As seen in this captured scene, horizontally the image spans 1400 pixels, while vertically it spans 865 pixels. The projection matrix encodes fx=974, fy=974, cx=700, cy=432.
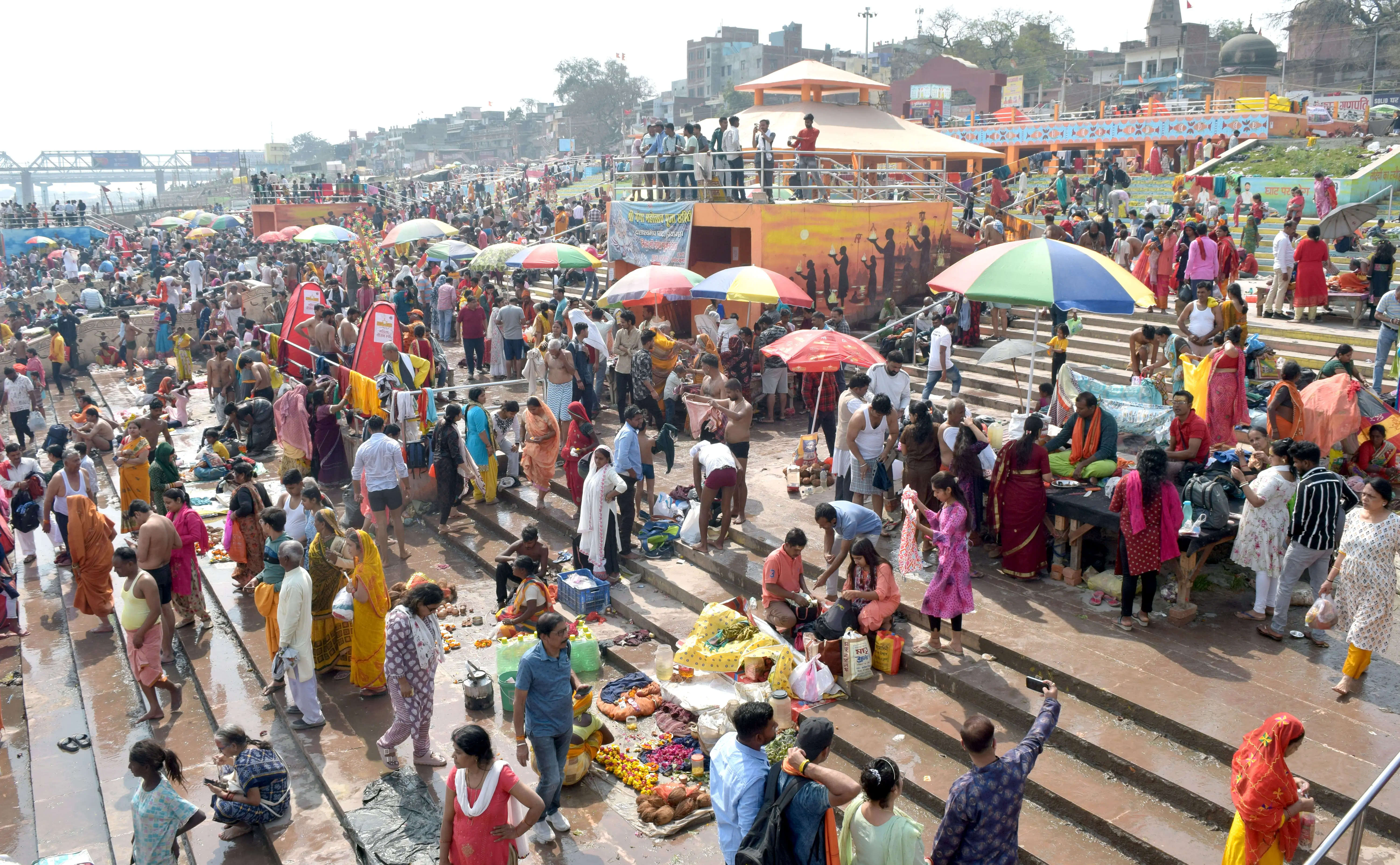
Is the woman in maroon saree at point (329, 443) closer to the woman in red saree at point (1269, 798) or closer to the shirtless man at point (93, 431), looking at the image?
the shirtless man at point (93, 431)

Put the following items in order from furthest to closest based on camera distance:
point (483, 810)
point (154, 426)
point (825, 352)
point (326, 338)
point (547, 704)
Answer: point (326, 338), point (154, 426), point (825, 352), point (547, 704), point (483, 810)

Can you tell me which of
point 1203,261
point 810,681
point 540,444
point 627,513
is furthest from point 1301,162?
point 810,681

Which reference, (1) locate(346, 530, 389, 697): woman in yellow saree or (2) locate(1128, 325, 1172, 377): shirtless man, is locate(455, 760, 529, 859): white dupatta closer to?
(1) locate(346, 530, 389, 697): woman in yellow saree

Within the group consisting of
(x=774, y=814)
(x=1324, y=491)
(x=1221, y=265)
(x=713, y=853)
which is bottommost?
(x=713, y=853)

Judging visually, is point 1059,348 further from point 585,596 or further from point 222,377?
point 222,377

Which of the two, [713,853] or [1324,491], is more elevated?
[1324,491]

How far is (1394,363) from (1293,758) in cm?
770

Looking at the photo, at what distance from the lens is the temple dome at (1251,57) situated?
1833 inches

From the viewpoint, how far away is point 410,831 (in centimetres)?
558

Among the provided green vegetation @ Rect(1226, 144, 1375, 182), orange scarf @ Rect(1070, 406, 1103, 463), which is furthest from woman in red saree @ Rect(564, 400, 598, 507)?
green vegetation @ Rect(1226, 144, 1375, 182)

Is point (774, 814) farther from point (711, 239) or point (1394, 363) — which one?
point (711, 239)

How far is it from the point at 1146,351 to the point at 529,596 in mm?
7696

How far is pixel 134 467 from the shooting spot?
35.6 ft

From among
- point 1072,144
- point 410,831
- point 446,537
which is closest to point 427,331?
point 446,537
